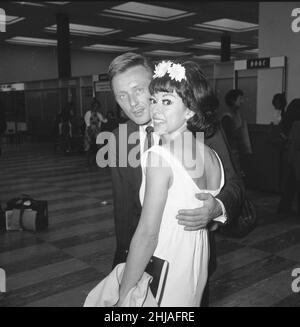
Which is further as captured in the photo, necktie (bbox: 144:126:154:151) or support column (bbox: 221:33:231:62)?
support column (bbox: 221:33:231:62)

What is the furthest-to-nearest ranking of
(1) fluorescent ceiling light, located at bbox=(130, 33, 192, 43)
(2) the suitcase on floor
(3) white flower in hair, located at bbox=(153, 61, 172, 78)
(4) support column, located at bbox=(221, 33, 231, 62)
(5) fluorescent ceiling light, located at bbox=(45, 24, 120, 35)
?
(4) support column, located at bbox=(221, 33, 231, 62), (1) fluorescent ceiling light, located at bbox=(130, 33, 192, 43), (5) fluorescent ceiling light, located at bbox=(45, 24, 120, 35), (2) the suitcase on floor, (3) white flower in hair, located at bbox=(153, 61, 172, 78)

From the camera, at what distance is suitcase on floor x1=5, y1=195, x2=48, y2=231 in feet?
16.1

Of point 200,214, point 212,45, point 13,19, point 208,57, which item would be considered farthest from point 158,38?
point 200,214

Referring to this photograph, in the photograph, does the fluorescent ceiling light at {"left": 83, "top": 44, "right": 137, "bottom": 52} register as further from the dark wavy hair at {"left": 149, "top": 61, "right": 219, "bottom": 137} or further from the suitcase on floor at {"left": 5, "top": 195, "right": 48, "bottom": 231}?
the dark wavy hair at {"left": 149, "top": 61, "right": 219, "bottom": 137}

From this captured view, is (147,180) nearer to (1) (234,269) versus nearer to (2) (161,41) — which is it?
(1) (234,269)

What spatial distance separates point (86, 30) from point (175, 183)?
1603 centimetres

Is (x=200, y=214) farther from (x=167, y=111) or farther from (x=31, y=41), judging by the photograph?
(x=31, y=41)

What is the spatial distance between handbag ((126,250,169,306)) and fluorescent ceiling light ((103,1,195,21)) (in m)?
11.4

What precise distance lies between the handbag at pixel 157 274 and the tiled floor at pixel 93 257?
1.80m

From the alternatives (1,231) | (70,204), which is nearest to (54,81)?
(70,204)

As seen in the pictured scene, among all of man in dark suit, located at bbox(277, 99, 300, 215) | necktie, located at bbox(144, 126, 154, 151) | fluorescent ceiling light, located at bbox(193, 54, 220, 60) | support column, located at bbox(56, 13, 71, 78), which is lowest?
man in dark suit, located at bbox(277, 99, 300, 215)

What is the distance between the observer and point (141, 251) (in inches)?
52.0

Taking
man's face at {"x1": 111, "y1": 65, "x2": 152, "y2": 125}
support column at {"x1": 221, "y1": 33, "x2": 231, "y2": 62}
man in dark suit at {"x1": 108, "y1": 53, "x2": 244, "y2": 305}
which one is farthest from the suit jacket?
support column at {"x1": 221, "y1": 33, "x2": 231, "y2": 62}

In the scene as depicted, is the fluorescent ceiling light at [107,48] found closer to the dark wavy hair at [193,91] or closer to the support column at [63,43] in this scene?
the support column at [63,43]
